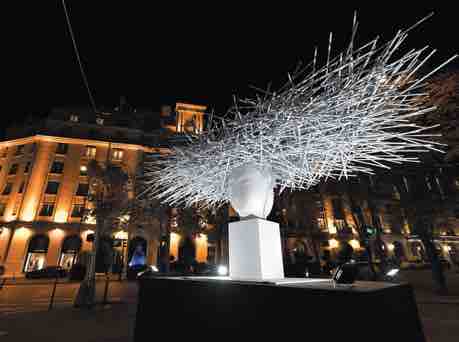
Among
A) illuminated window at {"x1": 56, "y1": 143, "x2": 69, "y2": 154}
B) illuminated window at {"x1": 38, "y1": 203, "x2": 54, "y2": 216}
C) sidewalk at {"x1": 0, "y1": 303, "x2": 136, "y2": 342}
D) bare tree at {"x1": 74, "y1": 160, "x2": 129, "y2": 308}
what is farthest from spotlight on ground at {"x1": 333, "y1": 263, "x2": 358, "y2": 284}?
illuminated window at {"x1": 56, "y1": 143, "x2": 69, "y2": 154}

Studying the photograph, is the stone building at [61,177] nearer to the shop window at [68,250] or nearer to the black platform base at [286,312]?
the shop window at [68,250]

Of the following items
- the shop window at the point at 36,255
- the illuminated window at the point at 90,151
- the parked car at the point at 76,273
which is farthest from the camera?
the illuminated window at the point at 90,151

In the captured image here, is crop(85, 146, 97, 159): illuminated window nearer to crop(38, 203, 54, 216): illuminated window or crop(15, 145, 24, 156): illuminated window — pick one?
crop(38, 203, 54, 216): illuminated window

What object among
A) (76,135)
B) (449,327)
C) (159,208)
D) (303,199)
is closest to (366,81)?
(449,327)

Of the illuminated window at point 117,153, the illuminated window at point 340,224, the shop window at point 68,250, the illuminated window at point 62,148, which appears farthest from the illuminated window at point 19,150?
the illuminated window at point 340,224

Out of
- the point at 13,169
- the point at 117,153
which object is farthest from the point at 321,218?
the point at 13,169

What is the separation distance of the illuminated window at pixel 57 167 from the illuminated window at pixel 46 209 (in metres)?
3.98

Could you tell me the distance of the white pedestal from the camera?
2.41 m

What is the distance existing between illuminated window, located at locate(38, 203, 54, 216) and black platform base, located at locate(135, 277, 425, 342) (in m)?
29.0

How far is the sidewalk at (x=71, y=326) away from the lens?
4.64m

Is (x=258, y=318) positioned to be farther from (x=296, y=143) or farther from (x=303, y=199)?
(x=303, y=199)

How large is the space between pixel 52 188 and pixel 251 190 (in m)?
30.9

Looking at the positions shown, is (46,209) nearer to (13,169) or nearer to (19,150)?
(13,169)

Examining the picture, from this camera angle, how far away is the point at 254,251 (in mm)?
2447
